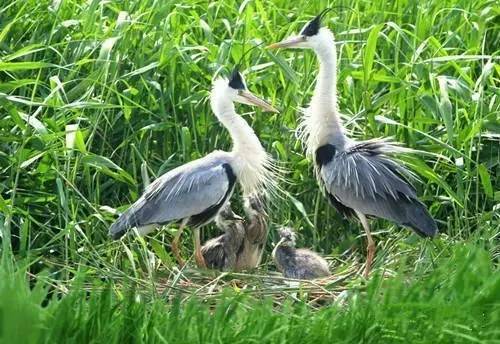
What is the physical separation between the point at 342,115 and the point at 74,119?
1.47 m

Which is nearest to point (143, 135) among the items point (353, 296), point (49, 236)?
point (49, 236)

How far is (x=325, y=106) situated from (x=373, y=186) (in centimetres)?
59

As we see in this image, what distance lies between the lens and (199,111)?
27.5 feet

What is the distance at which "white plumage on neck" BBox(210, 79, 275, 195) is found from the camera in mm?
7871

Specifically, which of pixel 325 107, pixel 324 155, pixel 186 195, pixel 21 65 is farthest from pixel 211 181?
pixel 21 65

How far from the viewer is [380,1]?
923 centimetres

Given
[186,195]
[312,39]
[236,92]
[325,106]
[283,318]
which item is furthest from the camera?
[312,39]

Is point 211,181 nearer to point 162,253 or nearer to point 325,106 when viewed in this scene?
point 162,253

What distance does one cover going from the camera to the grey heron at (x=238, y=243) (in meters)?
7.82

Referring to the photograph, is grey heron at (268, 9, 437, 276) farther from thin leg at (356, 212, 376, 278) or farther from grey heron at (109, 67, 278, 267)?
grey heron at (109, 67, 278, 267)

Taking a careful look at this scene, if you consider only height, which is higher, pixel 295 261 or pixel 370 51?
pixel 370 51

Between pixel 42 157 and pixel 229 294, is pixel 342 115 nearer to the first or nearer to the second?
pixel 42 157

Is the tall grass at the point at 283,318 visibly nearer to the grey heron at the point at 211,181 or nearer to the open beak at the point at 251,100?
the grey heron at the point at 211,181

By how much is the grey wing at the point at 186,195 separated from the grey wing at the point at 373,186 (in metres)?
0.55
